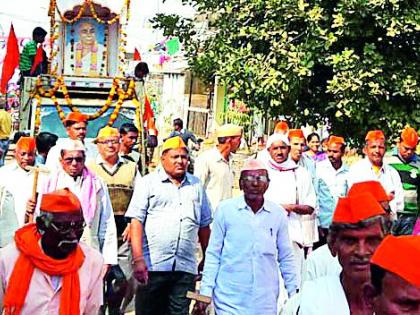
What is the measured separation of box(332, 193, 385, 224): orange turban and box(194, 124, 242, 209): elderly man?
15.8 feet

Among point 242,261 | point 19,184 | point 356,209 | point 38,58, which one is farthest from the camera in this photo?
point 38,58

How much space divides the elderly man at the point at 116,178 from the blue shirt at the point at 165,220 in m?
0.99

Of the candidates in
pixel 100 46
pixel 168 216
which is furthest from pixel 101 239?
pixel 100 46

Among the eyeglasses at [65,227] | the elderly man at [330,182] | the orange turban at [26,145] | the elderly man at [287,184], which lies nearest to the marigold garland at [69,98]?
the elderly man at [330,182]

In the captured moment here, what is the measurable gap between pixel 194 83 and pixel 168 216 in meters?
27.8

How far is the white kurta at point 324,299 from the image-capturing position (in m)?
3.36

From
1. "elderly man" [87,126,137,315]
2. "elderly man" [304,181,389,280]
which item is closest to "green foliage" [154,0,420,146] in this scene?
"elderly man" [87,126,137,315]

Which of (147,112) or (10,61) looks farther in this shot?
(10,61)

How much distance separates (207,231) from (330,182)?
9.58ft

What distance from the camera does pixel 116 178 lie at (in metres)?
7.77

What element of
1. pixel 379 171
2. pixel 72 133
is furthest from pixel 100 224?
pixel 379 171

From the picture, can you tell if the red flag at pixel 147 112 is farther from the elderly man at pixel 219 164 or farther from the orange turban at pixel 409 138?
the orange turban at pixel 409 138

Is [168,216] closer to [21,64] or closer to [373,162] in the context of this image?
[373,162]

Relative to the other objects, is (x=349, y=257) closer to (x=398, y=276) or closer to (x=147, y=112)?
(x=398, y=276)
